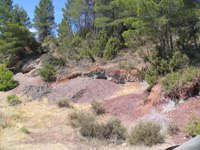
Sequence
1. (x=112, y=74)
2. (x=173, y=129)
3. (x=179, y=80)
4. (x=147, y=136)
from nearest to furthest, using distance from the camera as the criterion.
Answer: (x=147, y=136) < (x=173, y=129) < (x=179, y=80) < (x=112, y=74)

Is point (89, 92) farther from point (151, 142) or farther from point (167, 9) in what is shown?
point (167, 9)

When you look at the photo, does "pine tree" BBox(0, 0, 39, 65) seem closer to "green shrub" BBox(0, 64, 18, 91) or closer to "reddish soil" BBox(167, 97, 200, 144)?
"green shrub" BBox(0, 64, 18, 91)

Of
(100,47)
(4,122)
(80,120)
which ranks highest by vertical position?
(100,47)

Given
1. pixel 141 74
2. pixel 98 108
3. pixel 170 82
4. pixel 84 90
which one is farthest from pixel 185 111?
pixel 84 90

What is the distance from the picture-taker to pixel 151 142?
4.73m

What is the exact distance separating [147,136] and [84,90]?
6.70 metres

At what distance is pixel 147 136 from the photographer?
4.84m

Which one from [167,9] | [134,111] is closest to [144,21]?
[167,9]

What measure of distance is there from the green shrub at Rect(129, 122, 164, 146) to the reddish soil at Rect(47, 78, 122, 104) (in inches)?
204

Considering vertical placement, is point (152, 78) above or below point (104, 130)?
above

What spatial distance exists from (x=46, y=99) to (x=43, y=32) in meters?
21.6

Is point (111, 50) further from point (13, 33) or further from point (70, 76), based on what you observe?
point (13, 33)

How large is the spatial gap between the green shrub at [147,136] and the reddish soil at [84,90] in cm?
517

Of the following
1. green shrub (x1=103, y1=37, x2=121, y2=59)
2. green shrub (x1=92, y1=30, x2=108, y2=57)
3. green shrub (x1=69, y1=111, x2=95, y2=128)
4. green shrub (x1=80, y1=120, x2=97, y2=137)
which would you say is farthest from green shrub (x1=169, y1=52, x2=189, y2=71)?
green shrub (x1=92, y1=30, x2=108, y2=57)
